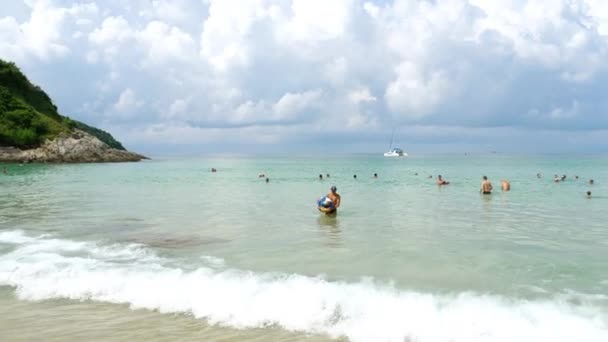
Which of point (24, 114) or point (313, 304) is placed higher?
point (24, 114)

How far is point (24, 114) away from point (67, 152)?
42.0 ft

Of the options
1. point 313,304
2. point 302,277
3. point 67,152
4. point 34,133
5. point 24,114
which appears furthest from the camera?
point 24,114

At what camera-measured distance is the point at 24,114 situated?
95062 millimetres

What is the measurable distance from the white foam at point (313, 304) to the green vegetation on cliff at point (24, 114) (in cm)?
9197

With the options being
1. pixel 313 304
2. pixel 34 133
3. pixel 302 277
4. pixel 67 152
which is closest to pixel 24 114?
pixel 34 133

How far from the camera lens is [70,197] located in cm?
3262

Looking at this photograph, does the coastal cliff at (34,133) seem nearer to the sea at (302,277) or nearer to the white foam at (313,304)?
the sea at (302,277)

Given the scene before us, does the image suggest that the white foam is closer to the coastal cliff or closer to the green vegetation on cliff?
the coastal cliff

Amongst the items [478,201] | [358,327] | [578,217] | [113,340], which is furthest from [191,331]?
[478,201]

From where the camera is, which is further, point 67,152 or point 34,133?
point 67,152

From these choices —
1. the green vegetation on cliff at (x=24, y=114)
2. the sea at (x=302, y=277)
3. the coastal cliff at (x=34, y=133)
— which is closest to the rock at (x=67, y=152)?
the coastal cliff at (x=34, y=133)

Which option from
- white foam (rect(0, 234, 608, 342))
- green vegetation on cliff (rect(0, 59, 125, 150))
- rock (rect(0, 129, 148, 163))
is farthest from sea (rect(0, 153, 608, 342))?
green vegetation on cliff (rect(0, 59, 125, 150))

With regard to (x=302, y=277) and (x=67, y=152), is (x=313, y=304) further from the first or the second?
(x=67, y=152)

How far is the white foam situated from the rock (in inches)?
3471
